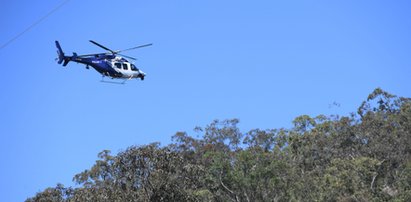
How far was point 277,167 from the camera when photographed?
29328 mm

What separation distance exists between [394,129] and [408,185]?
10.9 meters

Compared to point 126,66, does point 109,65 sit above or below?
below

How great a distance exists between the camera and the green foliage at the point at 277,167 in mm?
22375

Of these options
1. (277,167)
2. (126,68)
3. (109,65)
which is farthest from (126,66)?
(277,167)

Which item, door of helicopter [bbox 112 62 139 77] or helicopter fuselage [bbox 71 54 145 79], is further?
door of helicopter [bbox 112 62 139 77]

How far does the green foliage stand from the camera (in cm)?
2238

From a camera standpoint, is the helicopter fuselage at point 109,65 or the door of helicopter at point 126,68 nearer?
the helicopter fuselage at point 109,65

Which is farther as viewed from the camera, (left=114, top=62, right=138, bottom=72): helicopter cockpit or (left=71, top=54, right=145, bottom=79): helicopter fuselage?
(left=114, top=62, right=138, bottom=72): helicopter cockpit

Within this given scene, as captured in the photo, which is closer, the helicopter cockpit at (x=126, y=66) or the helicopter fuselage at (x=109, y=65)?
the helicopter fuselage at (x=109, y=65)

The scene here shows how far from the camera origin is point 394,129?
4366 cm

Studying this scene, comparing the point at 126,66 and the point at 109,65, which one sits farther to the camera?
the point at 126,66

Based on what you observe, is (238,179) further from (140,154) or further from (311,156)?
(311,156)

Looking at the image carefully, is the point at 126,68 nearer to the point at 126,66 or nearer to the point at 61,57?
the point at 126,66

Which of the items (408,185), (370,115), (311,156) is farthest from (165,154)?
(370,115)
